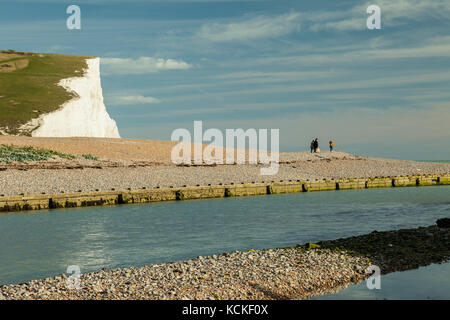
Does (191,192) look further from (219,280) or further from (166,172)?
(219,280)

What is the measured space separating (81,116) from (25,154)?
45.7 m

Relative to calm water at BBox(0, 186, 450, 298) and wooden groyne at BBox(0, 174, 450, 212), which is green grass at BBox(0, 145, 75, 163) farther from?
calm water at BBox(0, 186, 450, 298)

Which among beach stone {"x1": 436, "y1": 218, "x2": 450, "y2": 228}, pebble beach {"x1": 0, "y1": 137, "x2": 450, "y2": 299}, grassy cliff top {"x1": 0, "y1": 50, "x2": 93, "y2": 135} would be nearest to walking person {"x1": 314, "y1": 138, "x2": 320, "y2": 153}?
beach stone {"x1": 436, "y1": 218, "x2": 450, "y2": 228}

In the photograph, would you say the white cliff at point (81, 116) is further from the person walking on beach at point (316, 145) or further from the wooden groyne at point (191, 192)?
the wooden groyne at point (191, 192)

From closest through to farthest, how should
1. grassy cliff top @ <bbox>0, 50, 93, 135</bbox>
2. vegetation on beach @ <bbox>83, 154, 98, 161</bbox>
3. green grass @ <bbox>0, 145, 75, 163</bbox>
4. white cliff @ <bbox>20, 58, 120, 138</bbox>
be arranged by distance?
green grass @ <bbox>0, 145, 75, 163</bbox>, vegetation on beach @ <bbox>83, 154, 98, 161</bbox>, white cliff @ <bbox>20, 58, 120, 138</bbox>, grassy cliff top @ <bbox>0, 50, 93, 135</bbox>

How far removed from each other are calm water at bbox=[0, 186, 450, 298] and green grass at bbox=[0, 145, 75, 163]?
51.4ft

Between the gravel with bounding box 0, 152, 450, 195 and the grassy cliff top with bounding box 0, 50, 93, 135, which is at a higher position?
the grassy cliff top with bounding box 0, 50, 93, 135

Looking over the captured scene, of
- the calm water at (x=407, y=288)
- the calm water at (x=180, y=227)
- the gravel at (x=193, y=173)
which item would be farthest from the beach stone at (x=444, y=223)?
the gravel at (x=193, y=173)

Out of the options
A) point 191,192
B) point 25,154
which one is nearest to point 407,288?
point 191,192

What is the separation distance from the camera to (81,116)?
87.9 metres

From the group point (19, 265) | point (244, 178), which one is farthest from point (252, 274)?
point (244, 178)

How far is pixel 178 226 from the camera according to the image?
2258cm

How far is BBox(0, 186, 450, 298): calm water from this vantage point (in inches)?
640

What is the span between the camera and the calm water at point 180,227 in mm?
16266
